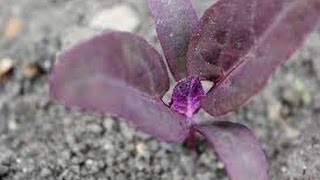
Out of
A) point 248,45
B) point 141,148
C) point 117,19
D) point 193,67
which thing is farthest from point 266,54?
point 117,19

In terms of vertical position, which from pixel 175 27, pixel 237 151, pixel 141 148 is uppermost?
pixel 175 27

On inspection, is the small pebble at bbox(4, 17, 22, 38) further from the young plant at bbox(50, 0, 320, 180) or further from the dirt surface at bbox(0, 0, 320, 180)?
the young plant at bbox(50, 0, 320, 180)

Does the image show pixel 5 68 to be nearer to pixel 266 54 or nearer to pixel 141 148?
pixel 141 148

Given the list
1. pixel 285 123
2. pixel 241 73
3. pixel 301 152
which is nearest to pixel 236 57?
pixel 241 73

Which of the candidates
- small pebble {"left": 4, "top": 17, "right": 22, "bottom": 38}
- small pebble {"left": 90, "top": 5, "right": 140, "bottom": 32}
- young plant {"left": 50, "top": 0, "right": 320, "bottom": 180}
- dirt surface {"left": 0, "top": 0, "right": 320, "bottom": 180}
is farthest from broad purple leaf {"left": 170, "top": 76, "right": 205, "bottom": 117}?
small pebble {"left": 4, "top": 17, "right": 22, "bottom": 38}

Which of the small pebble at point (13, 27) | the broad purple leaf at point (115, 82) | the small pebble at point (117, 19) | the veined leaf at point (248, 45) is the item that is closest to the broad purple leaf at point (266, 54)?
the veined leaf at point (248, 45)

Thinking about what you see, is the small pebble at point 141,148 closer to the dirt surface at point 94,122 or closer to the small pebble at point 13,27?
the dirt surface at point 94,122
